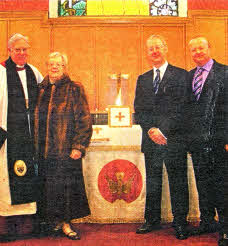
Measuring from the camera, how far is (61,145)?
2527 mm

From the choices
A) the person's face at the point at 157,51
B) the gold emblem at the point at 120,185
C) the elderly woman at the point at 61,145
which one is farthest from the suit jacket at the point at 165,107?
the elderly woman at the point at 61,145

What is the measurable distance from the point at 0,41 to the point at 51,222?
129 inches

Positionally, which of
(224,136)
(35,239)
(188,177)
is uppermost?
(224,136)

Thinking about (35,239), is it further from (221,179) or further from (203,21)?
(203,21)

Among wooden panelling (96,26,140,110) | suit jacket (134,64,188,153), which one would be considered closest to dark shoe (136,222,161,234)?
suit jacket (134,64,188,153)

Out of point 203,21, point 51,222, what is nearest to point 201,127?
point 51,222

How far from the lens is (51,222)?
257 cm

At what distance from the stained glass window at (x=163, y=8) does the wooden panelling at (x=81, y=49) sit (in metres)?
1.05

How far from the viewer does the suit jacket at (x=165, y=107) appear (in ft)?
8.45

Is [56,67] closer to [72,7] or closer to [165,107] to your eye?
[165,107]

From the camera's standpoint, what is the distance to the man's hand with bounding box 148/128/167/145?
2594 mm

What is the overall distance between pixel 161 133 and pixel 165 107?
23 cm

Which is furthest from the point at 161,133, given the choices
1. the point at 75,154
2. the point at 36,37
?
the point at 36,37

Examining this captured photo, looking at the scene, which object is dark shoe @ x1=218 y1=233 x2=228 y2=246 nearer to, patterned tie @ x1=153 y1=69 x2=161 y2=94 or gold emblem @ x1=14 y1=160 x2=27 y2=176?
patterned tie @ x1=153 y1=69 x2=161 y2=94
